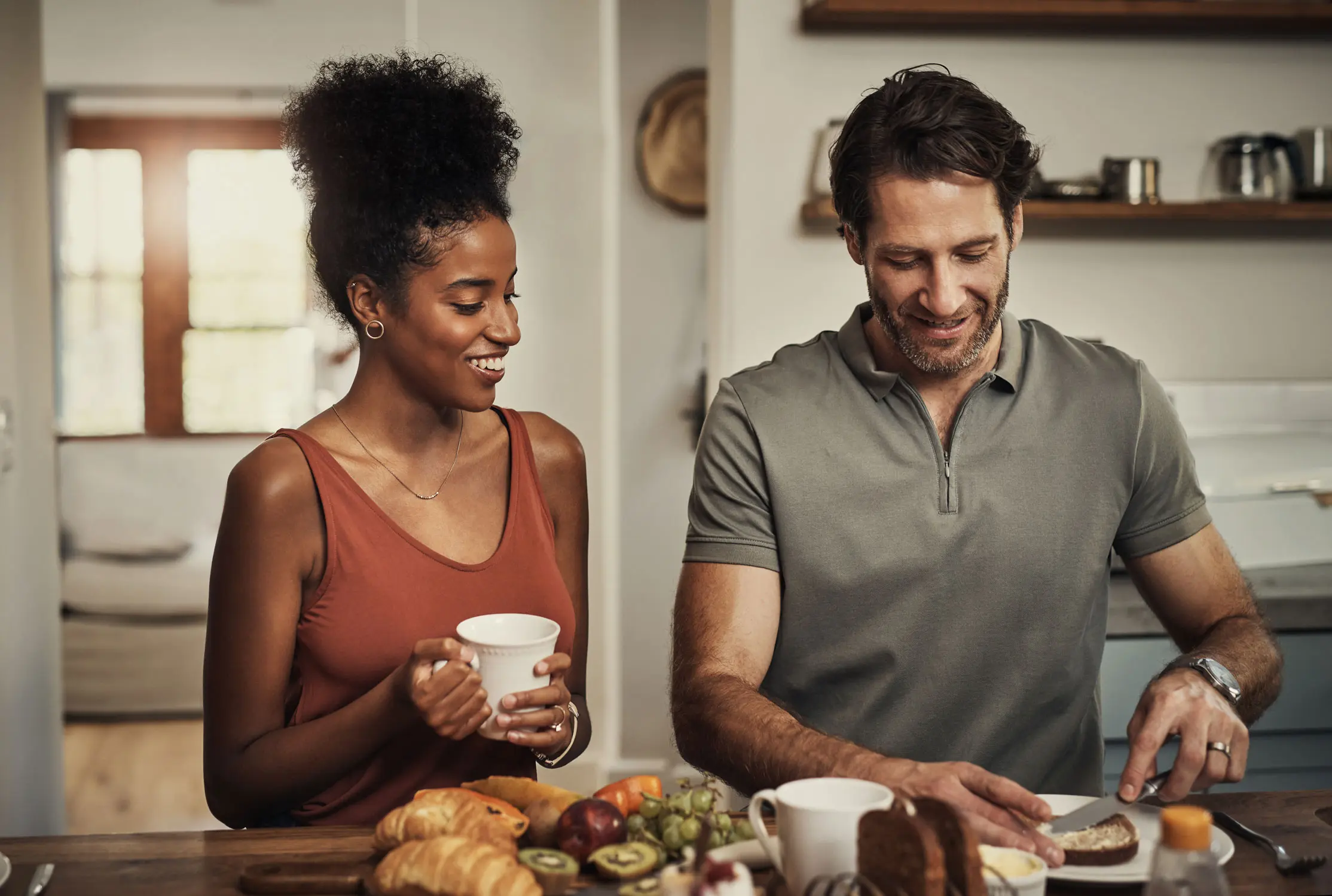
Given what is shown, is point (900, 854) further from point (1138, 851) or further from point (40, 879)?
point (40, 879)

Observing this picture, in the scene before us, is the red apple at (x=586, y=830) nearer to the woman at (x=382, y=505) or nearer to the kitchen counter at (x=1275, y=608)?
the woman at (x=382, y=505)

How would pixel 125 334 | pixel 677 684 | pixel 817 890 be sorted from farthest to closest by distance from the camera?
pixel 125 334
pixel 677 684
pixel 817 890

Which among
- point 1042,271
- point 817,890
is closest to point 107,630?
point 1042,271

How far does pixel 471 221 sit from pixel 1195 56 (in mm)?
2249

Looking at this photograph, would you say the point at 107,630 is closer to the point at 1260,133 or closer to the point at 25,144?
the point at 25,144

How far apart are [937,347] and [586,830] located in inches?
32.7

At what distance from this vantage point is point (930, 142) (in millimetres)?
1567

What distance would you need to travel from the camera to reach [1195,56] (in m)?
3.06

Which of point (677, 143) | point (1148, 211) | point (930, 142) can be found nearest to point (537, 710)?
point (930, 142)

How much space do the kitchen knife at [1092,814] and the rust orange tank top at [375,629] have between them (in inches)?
28.3

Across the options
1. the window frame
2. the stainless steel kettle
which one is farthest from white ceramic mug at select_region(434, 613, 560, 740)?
the window frame

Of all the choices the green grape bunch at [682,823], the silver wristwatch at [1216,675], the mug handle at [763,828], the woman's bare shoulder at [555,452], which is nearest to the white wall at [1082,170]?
the woman's bare shoulder at [555,452]

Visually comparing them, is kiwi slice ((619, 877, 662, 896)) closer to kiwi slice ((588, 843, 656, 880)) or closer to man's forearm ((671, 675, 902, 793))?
kiwi slice ((588, 843, 656, 880))

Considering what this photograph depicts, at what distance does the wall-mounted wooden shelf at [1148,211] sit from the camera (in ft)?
9.48
